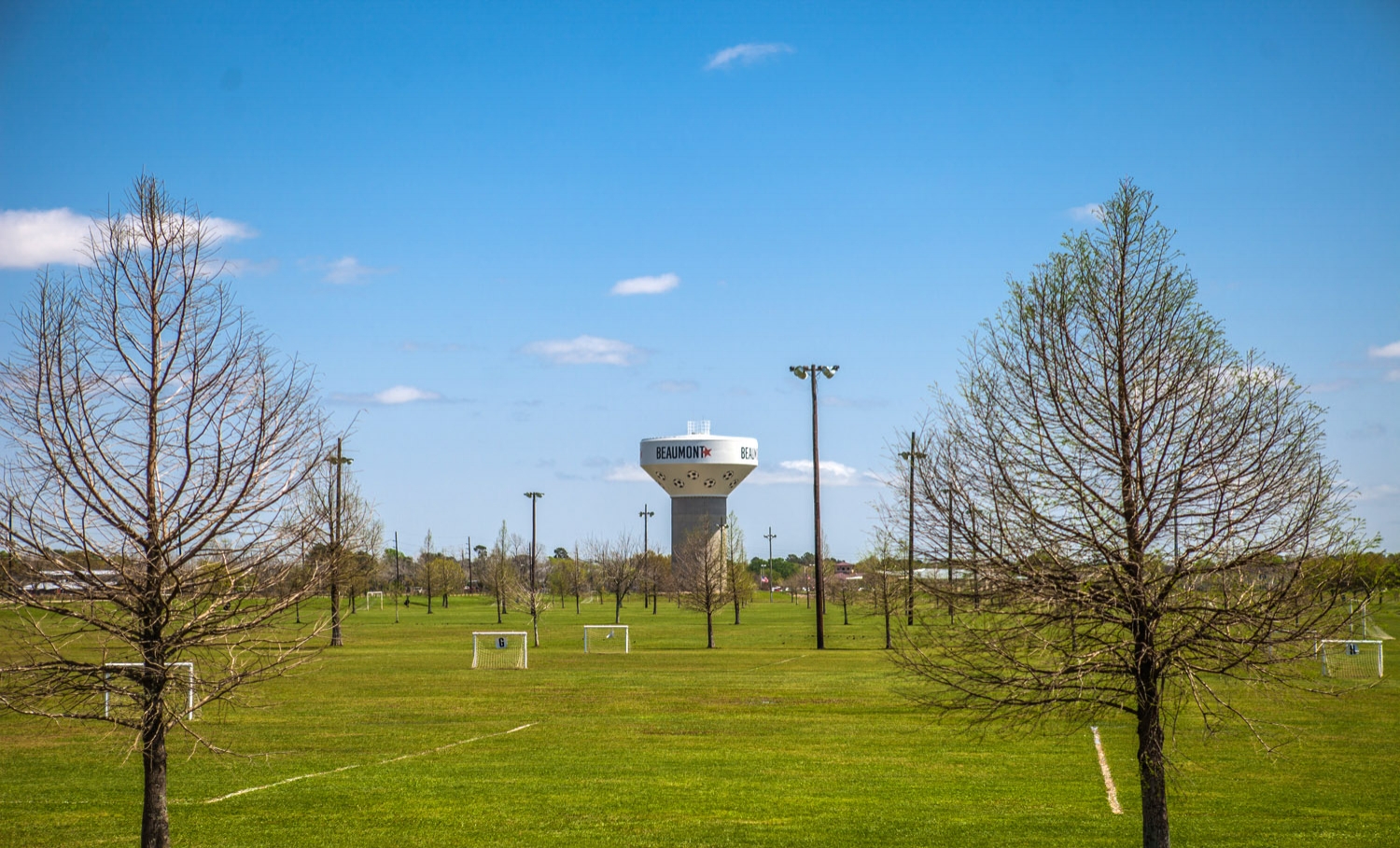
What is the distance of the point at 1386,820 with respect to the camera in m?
13.7

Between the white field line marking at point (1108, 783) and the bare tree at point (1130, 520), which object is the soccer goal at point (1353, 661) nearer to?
the white field line marking at point (1108, 783)

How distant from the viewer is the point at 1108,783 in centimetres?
1658

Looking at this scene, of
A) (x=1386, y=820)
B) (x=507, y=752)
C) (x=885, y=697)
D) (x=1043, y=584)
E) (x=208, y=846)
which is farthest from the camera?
(x=885, y=697)

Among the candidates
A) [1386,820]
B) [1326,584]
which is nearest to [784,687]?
[1386,820]

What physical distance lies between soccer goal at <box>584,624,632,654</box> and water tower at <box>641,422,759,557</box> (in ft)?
155

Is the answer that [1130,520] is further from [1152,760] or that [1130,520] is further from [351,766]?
[351,766]

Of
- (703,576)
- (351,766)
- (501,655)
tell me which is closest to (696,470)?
(703,576)

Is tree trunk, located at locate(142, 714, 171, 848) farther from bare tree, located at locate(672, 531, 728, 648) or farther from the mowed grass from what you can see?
bare tree, located at locate(672, 531, 728, 648)

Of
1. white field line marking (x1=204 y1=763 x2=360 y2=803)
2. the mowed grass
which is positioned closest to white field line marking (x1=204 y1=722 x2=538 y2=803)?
white field line marking (x1=204 y1=763 x2=360 y2=803)

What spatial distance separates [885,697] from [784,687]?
309 cm

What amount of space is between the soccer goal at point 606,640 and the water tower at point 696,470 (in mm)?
47304

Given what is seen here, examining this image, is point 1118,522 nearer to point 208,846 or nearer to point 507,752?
point 208,846

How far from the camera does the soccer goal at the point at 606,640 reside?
41500 mm

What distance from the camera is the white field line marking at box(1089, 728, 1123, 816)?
14848mm
